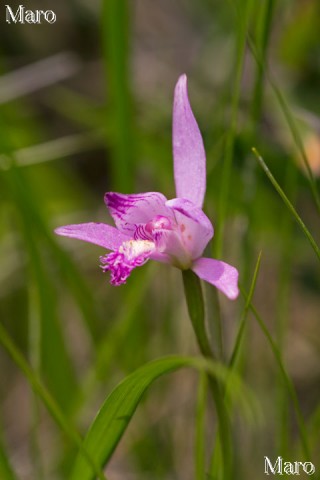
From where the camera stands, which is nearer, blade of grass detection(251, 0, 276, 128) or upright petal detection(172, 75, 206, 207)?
upright petal detection(172, 75, 206, 207)

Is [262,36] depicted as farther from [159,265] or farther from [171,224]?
[159,265]

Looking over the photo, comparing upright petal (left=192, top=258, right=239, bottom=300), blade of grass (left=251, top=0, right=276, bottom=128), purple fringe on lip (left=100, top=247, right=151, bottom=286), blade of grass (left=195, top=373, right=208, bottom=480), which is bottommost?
blade of grass (left=195, top=373, right=208, bottom=480)

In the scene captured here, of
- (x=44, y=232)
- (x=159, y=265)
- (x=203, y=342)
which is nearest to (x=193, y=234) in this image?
(x=203, y=342)

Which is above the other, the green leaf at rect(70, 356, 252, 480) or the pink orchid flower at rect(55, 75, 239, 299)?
the pink orchid flower at rect(55, 75, 239, 299)

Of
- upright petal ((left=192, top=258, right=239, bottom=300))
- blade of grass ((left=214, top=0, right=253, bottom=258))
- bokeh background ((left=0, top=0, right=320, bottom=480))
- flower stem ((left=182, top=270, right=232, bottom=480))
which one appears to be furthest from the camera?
bokeh background ((left=0, top=0, right=320, bottom=480))

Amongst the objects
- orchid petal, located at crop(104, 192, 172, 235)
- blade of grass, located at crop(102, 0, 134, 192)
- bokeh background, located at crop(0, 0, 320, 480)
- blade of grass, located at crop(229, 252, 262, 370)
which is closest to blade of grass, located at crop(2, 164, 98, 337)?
bokeh background, located at crop(0, 0, 320, 480)

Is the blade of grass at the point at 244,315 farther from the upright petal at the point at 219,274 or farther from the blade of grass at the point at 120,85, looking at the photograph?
the blade of grass at the point at 120,85

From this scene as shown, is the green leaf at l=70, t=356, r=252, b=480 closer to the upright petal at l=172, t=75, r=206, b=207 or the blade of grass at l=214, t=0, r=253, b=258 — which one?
the upright petal at l=172, t=75, r=206, b=207

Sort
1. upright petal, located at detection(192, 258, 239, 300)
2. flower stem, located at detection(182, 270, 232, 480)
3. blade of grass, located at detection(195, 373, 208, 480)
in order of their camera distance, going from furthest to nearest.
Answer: blade of grass, located at detection(195, 373, 208, 480)
flower stem, located at detection(182, 270, 232, 480)
upright petal, located at detection(192, 258, 239, 300)
